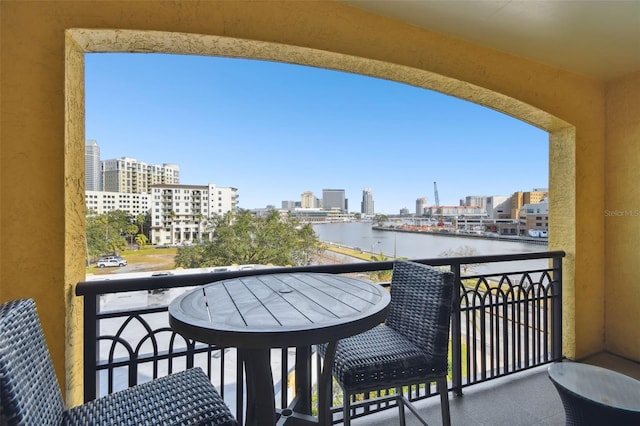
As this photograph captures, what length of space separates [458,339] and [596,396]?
3.03ft

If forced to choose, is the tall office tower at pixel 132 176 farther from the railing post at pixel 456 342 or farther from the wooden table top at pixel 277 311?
the railing post at pixel 456 342

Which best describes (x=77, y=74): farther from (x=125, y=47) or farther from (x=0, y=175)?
(x=0, y=175)

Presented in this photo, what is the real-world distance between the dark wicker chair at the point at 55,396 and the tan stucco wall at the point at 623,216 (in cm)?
386

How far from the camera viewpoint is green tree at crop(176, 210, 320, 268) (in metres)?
9.10

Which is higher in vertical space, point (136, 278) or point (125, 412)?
point (136, 278)

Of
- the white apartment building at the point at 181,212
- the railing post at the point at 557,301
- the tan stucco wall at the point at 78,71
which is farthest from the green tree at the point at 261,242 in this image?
the tan stucco wall at the point at 78,71

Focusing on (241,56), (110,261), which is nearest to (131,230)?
(110,261)

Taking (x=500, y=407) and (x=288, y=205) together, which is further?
(x=288, y=205)

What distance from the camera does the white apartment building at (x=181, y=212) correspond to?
177 inches

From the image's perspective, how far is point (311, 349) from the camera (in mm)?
1883

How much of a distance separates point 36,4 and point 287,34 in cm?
126

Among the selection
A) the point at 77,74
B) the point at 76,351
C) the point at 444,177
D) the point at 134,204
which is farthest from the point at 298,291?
the point at 444,177

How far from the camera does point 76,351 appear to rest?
59.8 inches

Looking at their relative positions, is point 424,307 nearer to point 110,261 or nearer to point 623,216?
point 623,216
